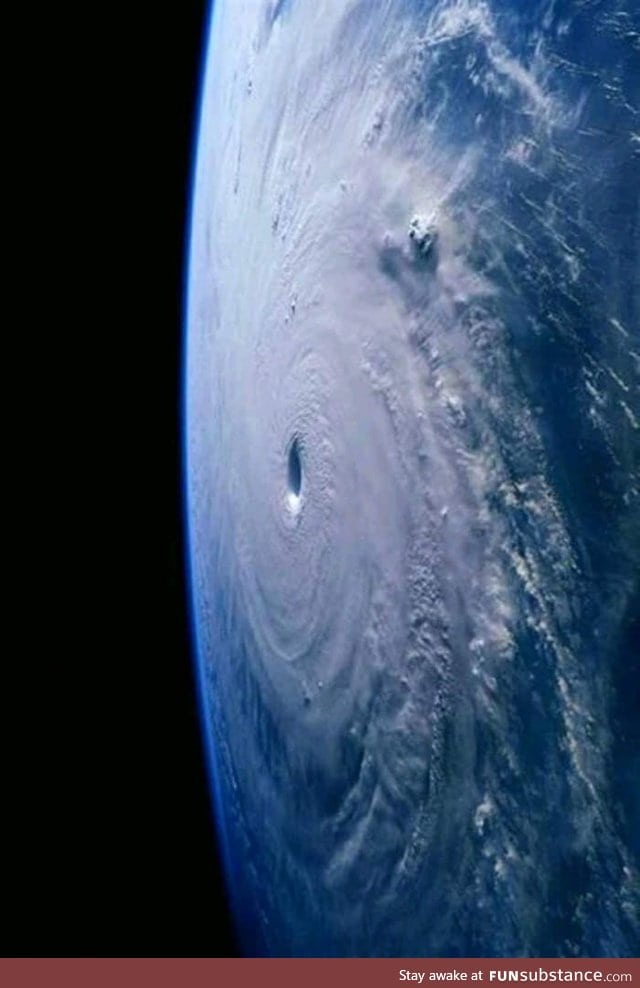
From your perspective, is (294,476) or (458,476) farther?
(294,476)

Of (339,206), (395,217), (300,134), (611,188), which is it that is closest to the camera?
(611,188)

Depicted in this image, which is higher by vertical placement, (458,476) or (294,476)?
(294,476)

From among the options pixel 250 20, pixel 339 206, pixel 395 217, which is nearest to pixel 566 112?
pixel 395 217

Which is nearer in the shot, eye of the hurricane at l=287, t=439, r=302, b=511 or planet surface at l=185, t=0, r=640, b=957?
planet surface at l=185, t=0, r=640, b=957

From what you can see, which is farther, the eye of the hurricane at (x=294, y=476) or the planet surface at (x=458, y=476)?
the eye of the hurricane at (x=294, y=476)
